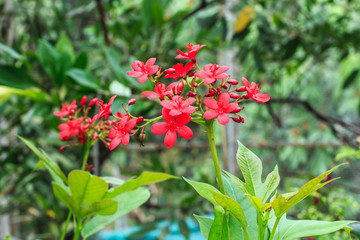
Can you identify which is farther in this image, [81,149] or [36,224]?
[36,224]

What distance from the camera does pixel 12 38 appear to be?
1.29 m

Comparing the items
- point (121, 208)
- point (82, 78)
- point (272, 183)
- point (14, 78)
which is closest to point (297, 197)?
point (272, 183)

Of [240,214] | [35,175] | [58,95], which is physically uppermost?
[240,214]

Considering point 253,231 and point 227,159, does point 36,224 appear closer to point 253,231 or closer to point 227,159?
point 227,159

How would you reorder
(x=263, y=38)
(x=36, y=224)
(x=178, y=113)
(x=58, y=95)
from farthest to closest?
(x=36, y=224) < (x=263, y=38) < (x=58, y=95) < (x=178, y=113)

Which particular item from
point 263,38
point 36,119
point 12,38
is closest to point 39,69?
point 12,38

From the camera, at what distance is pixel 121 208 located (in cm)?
50

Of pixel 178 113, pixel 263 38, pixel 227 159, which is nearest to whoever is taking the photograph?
pixel 178 113

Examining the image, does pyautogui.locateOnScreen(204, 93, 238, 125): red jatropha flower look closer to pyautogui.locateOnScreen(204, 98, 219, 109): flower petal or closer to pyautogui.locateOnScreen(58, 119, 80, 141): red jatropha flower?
pyautogui.locateOnScreen(204, 98, 219, 109): flower petal

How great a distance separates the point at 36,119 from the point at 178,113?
4.75 feet

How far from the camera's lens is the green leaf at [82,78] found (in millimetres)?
811

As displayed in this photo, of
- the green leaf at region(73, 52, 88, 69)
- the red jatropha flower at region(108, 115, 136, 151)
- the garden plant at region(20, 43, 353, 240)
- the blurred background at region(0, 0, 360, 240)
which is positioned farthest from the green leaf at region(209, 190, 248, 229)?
the green leaf at region(73, 52, 88, 69)

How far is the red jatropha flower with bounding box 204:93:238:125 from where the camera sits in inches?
13.2

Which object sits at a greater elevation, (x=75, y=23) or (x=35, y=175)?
(x=75, y=23)
